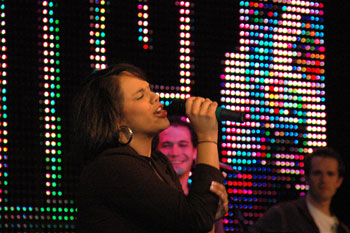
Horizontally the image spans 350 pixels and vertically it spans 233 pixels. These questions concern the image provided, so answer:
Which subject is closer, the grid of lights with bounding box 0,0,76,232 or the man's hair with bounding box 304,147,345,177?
the grid of lights with bounding box 0,0,76,232

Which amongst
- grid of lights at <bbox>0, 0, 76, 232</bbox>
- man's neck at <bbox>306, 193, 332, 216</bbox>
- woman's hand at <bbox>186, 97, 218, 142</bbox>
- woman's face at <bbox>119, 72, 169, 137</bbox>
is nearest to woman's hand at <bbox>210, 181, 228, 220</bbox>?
woman's hand at <bbox>186, 97, 218, 142</bbox>

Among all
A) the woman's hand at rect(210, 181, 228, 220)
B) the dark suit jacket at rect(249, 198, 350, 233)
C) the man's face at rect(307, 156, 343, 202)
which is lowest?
the dark suit jacket at rect(249, 198, 350, 233)

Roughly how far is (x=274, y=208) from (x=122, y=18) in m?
1.58

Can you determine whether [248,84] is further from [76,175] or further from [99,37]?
[76,175]

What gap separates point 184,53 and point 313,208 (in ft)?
4.38

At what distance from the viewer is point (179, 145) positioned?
3.45m

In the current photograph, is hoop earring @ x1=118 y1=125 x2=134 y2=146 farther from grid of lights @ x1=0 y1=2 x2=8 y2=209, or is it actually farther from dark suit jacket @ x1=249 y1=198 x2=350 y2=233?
dark suit jacket @ x1=249 y1=198 x2=350 y2=233

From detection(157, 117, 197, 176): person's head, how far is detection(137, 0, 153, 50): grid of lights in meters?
0.51

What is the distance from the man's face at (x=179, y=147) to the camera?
3373 millimetres

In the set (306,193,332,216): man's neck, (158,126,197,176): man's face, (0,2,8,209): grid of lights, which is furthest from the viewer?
(306,193,332,216): man's neck

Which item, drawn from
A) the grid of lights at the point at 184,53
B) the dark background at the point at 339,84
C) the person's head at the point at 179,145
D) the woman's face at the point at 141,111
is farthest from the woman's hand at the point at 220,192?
the dark background at the point at 339,84

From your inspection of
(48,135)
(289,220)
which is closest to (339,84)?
(289,220)

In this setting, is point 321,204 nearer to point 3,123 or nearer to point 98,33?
point 98,33

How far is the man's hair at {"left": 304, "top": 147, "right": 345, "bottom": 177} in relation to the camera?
144 inches
